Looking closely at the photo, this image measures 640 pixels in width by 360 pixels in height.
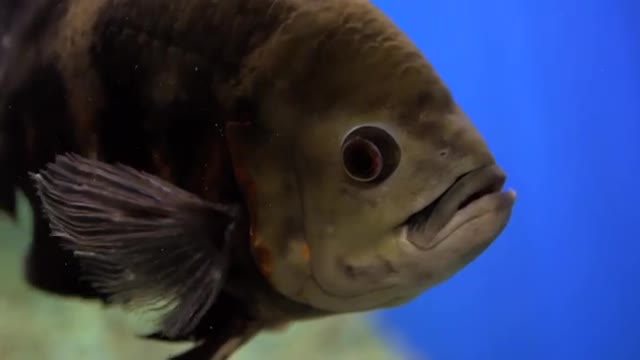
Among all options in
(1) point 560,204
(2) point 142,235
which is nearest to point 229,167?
(2) point 142,235

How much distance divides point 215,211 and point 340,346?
1992 millimetres

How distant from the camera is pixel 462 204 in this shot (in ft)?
3.76

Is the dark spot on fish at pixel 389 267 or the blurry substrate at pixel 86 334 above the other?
the dark spot on fish at pixel 389 267

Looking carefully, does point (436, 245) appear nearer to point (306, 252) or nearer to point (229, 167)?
point (306, 252)

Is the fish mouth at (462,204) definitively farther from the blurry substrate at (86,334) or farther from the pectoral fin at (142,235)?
the blurry substrate at (86,334)

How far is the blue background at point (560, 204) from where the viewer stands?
109 inches

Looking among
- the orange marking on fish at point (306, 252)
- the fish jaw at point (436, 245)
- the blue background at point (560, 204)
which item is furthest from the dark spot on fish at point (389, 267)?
the blue background at point (560, 204)

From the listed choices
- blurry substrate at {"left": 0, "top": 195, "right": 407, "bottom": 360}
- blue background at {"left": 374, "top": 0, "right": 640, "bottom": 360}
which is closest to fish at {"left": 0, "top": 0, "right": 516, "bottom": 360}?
blurry substrate at {"left": 0, "top": 195, "right": 407, "bottom": 360}

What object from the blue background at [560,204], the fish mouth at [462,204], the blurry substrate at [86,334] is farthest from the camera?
the blue background at [560,204]

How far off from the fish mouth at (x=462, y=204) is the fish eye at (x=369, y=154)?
3.2 inches

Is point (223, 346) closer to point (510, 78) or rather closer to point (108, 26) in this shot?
point (108, 26)

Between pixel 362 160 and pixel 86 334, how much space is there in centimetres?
133

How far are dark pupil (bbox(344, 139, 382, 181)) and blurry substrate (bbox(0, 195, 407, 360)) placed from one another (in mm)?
456

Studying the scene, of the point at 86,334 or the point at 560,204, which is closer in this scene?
the point at 86,334
